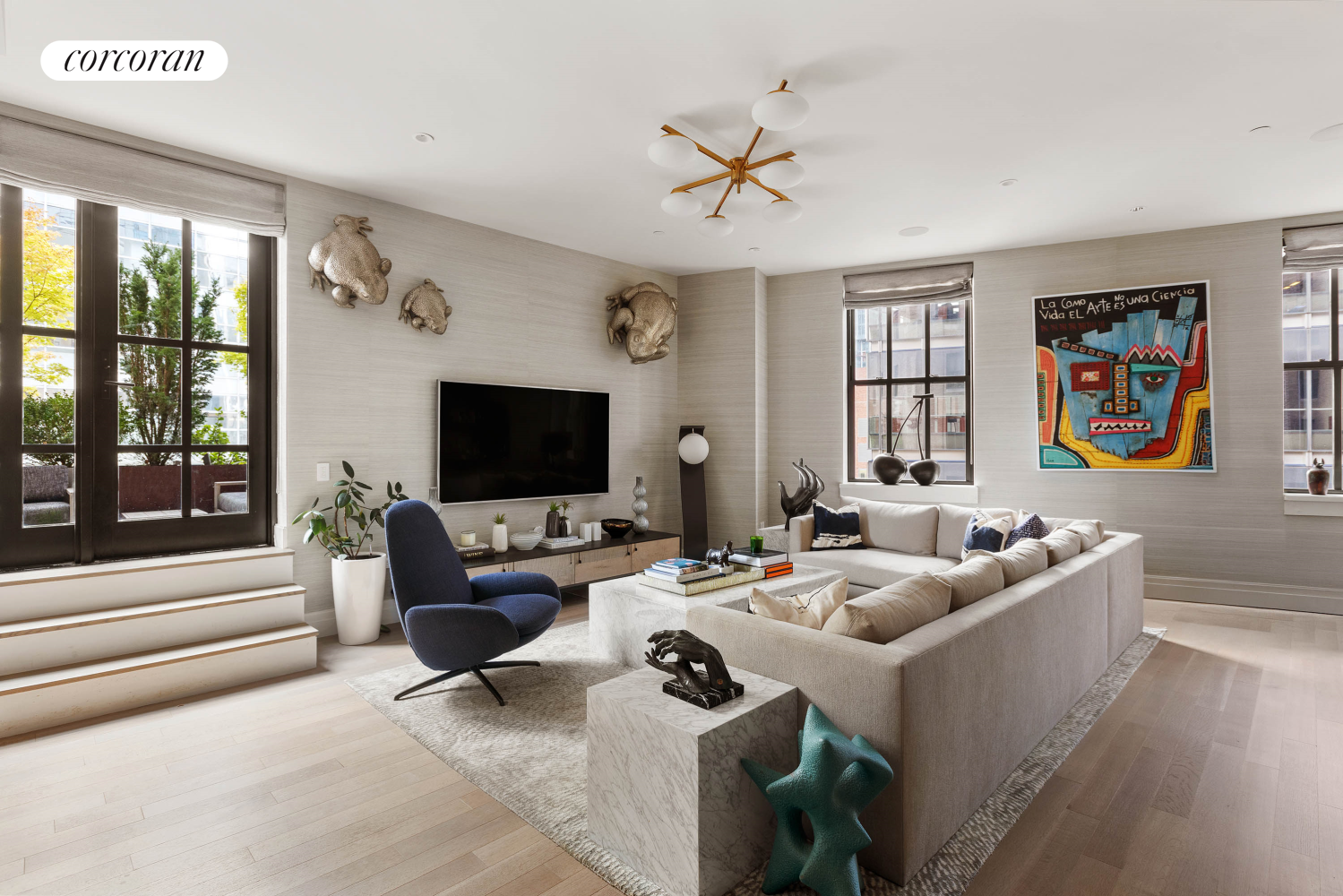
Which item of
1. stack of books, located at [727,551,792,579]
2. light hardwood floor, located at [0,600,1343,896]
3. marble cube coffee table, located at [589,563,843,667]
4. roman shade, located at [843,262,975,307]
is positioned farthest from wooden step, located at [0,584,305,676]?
roman shade, located at [843,262,975,307]

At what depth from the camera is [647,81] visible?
113 inches

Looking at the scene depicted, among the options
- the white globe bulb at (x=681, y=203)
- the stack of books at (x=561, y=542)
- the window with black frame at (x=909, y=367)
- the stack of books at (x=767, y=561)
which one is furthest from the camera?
the window with black frame at (x=909, y=367)

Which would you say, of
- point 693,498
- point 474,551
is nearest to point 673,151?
point 474,551

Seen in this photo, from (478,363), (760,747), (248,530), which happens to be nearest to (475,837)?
(760,747)

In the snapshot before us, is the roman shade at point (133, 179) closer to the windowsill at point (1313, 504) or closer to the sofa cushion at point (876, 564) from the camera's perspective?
the sofa cushion at point (876, 564)

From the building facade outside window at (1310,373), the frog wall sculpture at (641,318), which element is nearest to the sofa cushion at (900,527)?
the frog wall sculpture at (641,318)

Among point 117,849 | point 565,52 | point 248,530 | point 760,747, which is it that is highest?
point 565,52

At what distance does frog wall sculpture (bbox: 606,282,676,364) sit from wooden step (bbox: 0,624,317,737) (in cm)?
326

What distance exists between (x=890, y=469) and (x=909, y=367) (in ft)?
3.42

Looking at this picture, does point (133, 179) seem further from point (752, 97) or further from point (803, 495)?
point (803, 495)

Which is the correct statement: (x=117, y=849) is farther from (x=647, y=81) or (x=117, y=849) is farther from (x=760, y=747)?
(x=647, y=81)

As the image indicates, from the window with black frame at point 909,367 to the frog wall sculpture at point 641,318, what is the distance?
1641mm

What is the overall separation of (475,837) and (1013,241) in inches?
208

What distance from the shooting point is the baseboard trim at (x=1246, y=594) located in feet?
14.7
